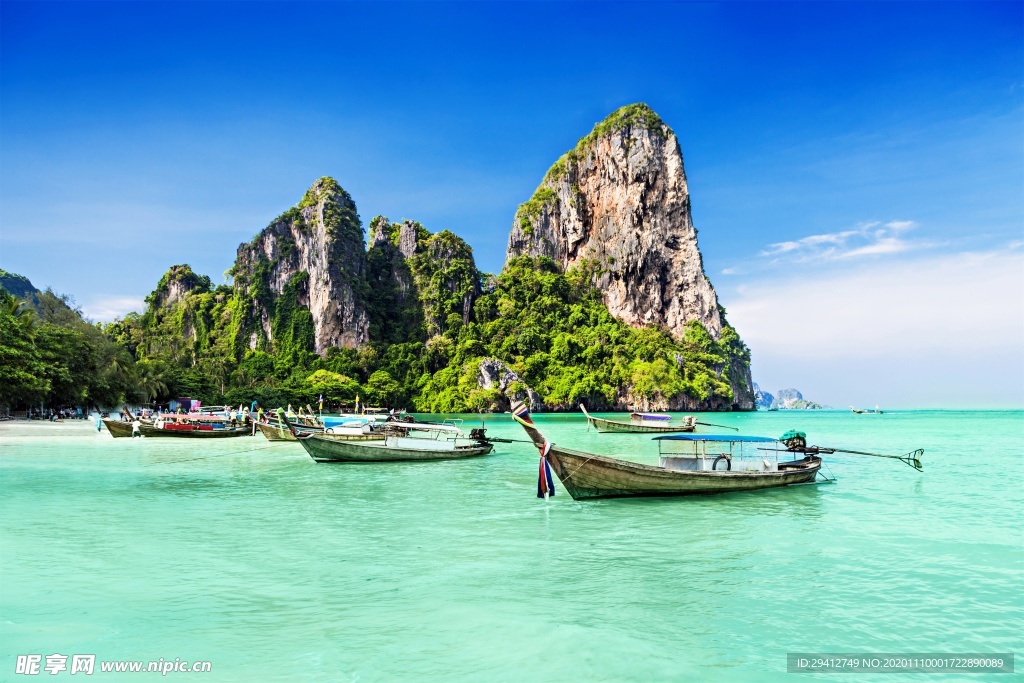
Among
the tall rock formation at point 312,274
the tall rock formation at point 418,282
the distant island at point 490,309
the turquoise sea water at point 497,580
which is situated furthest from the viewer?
the tall rock formation at point 418,282

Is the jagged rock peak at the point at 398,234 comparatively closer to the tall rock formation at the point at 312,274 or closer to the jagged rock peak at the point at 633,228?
the tall rock formation at the point at 312,274

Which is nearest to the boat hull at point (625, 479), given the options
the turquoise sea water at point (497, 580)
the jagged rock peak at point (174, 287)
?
the turquoise sea water at point (497, 580)

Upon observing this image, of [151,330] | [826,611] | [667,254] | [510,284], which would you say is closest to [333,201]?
[510,284]

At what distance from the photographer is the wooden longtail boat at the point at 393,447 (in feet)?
77.1

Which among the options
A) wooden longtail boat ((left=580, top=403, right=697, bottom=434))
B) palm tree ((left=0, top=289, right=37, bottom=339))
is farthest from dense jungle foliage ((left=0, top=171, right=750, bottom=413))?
wooden longtail boat ((left=580, top=403, right=697, bottom=434))

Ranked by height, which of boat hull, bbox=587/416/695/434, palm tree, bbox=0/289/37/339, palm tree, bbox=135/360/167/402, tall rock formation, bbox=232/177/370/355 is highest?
tall rock formation, bbox=232/177/370/355

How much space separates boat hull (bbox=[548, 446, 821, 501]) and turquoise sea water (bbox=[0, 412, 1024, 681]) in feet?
1.36

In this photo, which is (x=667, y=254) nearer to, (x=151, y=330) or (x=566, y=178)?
(x=566, y=178)

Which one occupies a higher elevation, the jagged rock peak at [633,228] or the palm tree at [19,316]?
the jagged rock peak at [633,228]

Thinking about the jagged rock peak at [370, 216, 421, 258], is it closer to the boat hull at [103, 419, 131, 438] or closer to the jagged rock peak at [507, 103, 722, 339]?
Result: the jagged rock peak at [507, 103, 722, 339]

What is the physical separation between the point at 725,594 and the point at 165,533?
1043 centimetres

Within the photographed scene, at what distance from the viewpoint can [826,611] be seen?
7.95 m

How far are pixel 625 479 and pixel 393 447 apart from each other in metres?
12.2

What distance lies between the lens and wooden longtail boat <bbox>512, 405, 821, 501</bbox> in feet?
47.2
